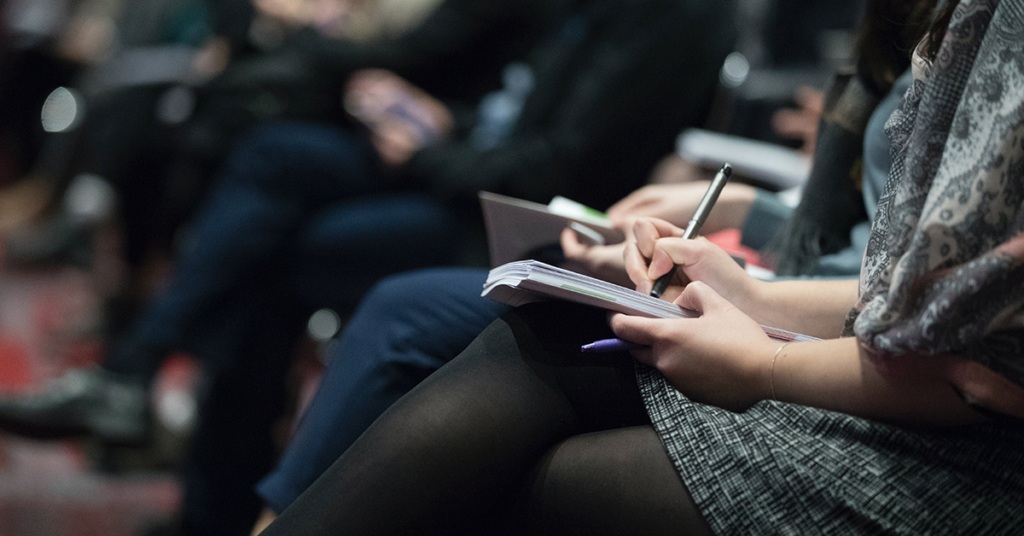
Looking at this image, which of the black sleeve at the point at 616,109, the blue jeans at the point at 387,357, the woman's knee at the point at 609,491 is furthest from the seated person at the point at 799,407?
the black sleeve at the point at 616,109

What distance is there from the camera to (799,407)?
19.9 inches

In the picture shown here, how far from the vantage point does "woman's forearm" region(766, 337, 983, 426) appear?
0.47 meters

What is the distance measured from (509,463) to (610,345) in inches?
4.6

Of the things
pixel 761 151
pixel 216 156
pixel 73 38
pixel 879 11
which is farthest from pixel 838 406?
pixel 73 38

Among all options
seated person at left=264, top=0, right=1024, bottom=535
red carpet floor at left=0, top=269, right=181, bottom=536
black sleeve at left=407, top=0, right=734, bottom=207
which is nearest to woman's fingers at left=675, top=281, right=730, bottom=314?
seated person at left=264, top=0, right=1024, bottom=535

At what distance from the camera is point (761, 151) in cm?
121

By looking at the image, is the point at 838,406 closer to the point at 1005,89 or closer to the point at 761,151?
the point at 1005,89

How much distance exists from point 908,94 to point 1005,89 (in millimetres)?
97

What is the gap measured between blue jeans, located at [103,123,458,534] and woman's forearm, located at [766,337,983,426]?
3.34 ft

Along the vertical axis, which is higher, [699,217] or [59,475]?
[699,217]

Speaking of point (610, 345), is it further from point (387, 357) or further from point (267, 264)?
point (267, 264)

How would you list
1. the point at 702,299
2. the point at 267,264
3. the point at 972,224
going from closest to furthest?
the point at 972,224
the point at 702,299
the point at 267,264

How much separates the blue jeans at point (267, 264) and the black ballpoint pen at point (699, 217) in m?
0.84

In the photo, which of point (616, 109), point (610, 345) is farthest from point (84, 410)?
point (610, 345)
